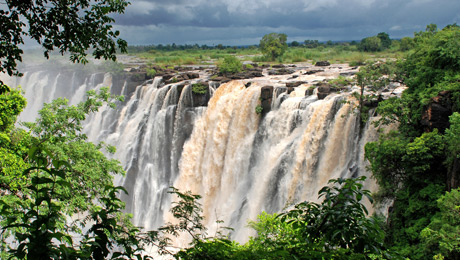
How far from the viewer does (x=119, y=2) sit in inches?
250

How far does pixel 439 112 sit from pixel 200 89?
48.8 feet

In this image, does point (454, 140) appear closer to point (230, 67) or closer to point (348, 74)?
point (348, 74)

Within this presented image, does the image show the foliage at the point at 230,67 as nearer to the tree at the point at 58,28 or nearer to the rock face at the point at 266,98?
the rock face at the point at 266,98

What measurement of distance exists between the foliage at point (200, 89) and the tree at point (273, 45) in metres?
18.3

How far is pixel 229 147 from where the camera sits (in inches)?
850

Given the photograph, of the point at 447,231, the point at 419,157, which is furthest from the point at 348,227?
the point at 419,157

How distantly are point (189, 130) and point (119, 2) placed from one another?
18.3 metres

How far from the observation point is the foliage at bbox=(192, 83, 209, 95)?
24641 millimetres

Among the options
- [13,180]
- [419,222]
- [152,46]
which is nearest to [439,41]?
[419,222]

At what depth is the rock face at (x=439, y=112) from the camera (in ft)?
40.9

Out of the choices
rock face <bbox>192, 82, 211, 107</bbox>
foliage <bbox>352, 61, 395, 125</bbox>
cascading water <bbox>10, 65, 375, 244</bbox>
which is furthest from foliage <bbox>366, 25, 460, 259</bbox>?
rock face <bbox>192, 82, 211, 107</bbox>

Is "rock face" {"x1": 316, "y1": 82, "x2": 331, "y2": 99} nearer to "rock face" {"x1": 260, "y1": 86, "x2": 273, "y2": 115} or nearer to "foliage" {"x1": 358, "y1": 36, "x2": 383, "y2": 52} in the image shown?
"rock face" {"x1": 260, "y1": 86, "x2": 273, "y2": 115}

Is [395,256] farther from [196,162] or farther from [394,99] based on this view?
[196,162]

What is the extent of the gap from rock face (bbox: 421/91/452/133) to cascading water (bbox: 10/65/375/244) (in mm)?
2897
